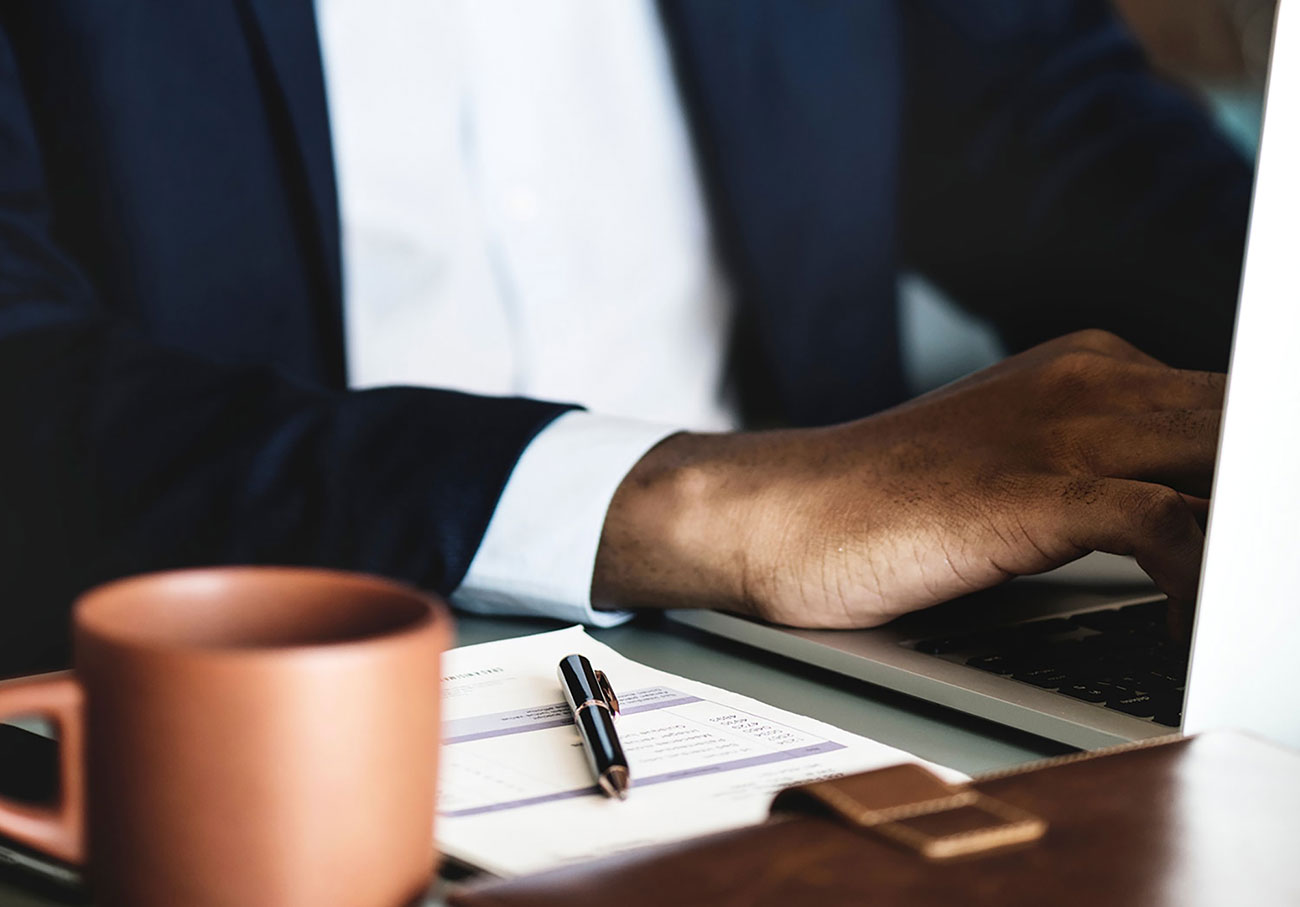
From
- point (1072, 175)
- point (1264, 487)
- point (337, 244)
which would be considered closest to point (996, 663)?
point (1264, 487)

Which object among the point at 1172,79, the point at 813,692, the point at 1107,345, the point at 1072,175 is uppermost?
the point at 1172,79

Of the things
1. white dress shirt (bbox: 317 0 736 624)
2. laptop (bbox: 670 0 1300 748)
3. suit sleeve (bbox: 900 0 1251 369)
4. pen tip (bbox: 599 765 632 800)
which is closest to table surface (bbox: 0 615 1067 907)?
laptop (bbox: 670 0 1300 748)

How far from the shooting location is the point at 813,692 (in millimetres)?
427

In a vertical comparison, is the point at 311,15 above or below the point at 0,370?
above

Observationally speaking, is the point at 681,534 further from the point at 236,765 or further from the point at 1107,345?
the point at 236,765

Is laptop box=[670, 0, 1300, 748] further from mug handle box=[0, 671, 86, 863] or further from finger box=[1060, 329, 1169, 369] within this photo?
mug handle box=[0, 671, 86, 863]

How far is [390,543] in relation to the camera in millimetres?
542

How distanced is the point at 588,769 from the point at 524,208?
0.84 metres

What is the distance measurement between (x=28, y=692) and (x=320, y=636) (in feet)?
0.16

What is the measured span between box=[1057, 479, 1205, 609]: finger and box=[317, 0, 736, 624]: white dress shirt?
61 centimetres

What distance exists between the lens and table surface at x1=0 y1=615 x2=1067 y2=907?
372 millimetres

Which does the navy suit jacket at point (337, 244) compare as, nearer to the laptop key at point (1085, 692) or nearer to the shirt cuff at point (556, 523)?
the shirt cuff at point (556, 523)

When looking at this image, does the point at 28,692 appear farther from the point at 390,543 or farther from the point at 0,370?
the point at 0,370

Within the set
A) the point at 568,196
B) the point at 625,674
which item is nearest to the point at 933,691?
the point at 625,674
